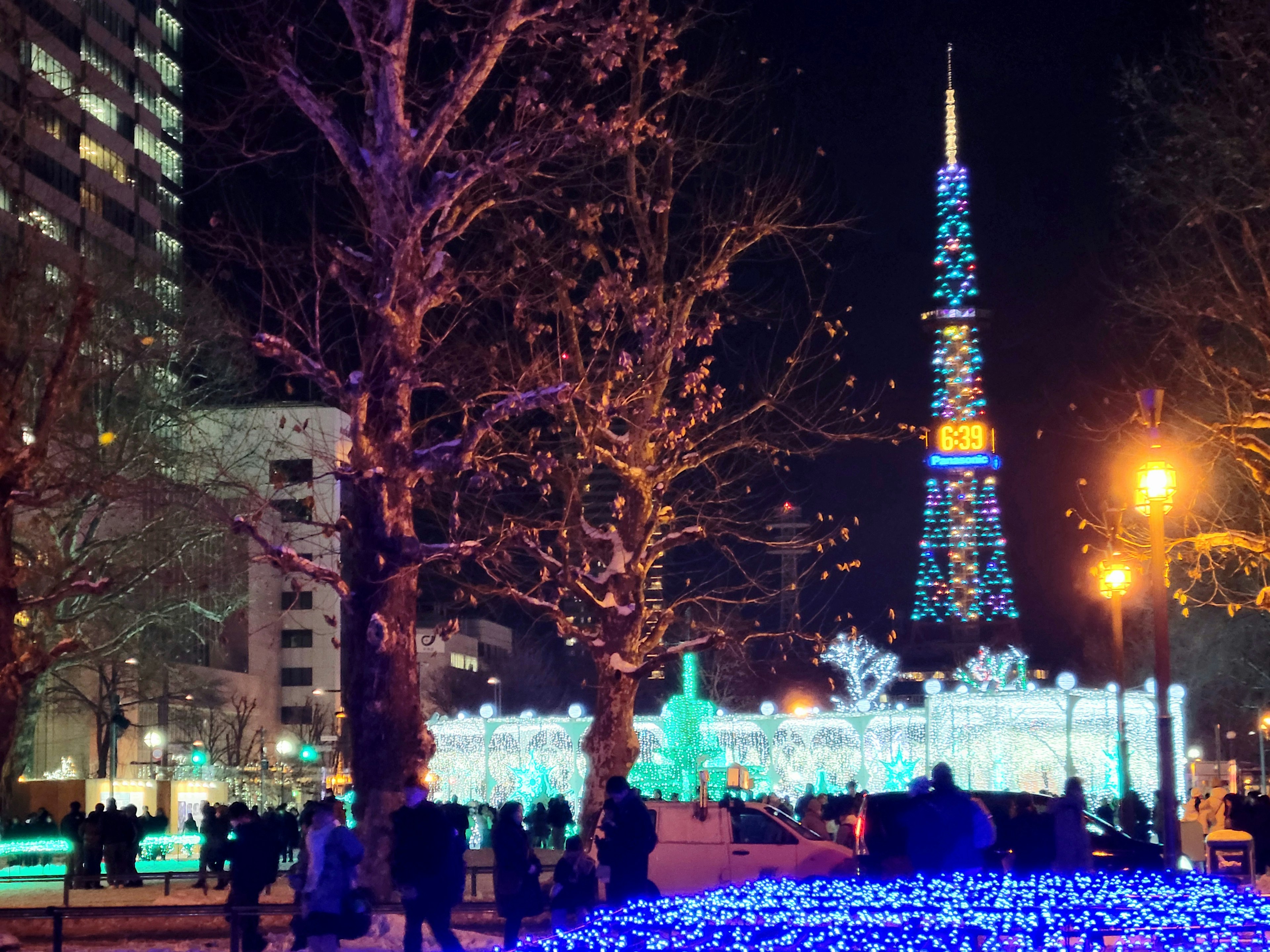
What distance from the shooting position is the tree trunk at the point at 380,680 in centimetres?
1617

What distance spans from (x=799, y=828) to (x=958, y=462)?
125068 mm

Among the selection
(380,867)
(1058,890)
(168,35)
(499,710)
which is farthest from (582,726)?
(168,35)

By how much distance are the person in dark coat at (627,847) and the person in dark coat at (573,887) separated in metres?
0.19

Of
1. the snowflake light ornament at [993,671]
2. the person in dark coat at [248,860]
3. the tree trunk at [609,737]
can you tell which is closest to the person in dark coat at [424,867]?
the person in dark coat at [248,860]

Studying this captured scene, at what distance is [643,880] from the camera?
539 inches

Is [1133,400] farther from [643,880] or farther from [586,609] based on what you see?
[643,880]

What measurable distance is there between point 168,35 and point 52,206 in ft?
88.1

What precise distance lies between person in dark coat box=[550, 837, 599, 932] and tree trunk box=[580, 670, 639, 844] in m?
8.60

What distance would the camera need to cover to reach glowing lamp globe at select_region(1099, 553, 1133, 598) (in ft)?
87.2

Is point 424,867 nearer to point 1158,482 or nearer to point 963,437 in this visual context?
point 1158,482

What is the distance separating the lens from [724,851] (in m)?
18.7

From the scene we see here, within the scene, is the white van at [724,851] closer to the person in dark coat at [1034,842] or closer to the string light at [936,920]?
the person in dark coat at [1034,842]

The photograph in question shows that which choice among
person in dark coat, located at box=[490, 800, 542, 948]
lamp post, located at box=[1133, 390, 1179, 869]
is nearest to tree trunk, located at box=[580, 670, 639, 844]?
lamp post, located at box=[1133, 390, 1179, 869]

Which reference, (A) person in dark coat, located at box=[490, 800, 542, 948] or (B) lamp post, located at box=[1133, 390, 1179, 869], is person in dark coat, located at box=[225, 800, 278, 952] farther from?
(B) lamp post, located at box=[1133, 390, 1179, 869]
